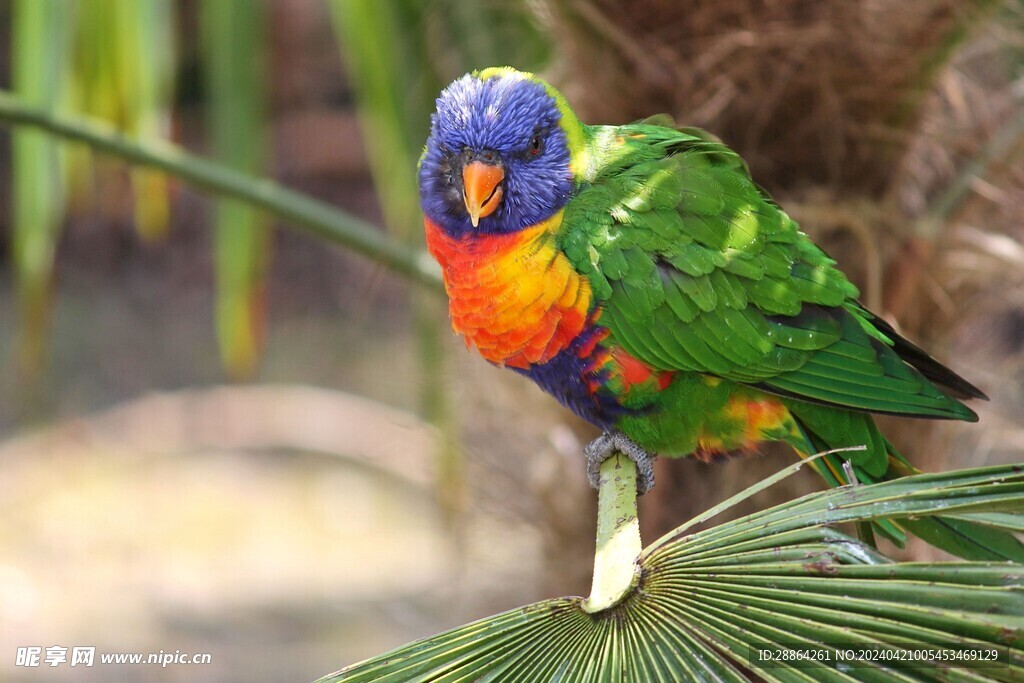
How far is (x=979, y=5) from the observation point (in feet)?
5.90

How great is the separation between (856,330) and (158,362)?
237 inches

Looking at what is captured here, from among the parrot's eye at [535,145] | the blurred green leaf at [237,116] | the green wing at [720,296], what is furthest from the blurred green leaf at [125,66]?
the green wing at [720,296]

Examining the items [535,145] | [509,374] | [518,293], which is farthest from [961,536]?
[509,374]

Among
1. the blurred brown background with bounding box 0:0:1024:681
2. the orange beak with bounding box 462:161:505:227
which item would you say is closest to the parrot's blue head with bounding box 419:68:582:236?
the orange beak with bounding box 462:161:505:227

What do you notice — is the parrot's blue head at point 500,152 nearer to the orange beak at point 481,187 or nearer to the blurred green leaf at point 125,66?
the orange beak at point 481,187

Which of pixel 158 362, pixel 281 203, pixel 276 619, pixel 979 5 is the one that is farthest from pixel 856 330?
pixel 158 362

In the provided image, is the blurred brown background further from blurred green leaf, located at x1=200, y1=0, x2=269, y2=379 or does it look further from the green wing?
the green wing

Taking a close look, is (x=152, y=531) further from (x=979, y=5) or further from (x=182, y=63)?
(x=979, y=5)

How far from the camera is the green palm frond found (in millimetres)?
755

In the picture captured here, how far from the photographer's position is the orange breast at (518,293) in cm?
138

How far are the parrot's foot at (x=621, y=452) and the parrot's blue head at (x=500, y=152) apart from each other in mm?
365

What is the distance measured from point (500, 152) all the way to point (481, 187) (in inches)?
2.5

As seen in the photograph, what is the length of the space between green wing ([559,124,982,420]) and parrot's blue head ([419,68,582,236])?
0.20ft

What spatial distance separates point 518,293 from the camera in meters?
1.38
